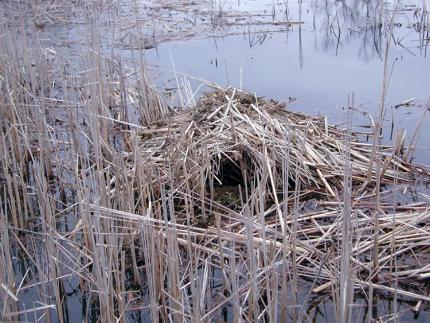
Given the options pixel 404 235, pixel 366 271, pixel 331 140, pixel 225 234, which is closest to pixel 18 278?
pixel 225 234

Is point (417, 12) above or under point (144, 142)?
above

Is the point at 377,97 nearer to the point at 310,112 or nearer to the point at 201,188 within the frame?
the point at 310,112

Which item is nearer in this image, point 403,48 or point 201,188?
point 201,188

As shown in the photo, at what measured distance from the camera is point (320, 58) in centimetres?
735

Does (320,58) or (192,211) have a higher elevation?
(320,58)

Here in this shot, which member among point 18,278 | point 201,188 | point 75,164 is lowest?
point 18,278

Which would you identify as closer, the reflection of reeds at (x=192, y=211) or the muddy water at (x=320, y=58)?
the reflection of reeds at (x=192, y=211)

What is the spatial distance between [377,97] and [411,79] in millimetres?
697

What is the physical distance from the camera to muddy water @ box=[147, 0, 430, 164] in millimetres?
5887

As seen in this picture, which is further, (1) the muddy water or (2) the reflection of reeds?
(1) the muddy water

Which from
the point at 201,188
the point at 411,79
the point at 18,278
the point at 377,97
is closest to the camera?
the point at 18,278

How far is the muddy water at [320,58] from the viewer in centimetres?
589

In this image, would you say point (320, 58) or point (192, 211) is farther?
point (320, 58)

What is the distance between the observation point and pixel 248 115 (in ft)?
15.3
